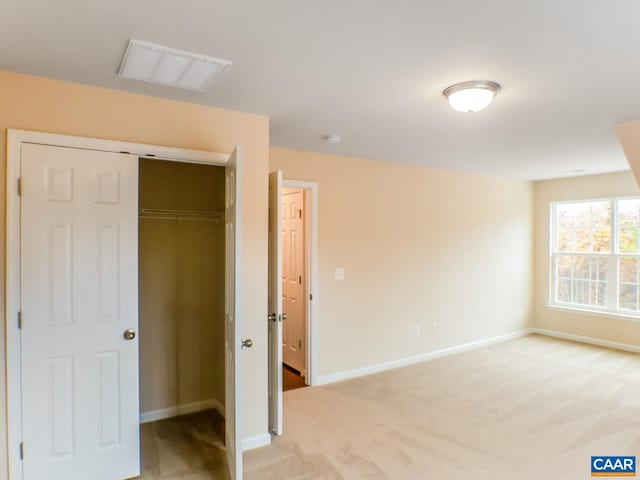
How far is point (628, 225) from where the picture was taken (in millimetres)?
5496

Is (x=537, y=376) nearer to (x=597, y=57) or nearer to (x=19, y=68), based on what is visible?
(x=597, y=57)

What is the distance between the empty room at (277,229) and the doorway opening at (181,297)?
0.06 feet

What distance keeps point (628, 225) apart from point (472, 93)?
466 centimetres

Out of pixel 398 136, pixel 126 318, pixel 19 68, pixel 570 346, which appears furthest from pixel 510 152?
pixel 19 68

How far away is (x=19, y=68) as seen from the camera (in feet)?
6.95

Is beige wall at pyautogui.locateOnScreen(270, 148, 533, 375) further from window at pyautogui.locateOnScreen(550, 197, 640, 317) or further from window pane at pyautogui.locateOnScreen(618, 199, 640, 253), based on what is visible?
window pane at pyautogui.locateOnScreen(618, 199, 640, 253)

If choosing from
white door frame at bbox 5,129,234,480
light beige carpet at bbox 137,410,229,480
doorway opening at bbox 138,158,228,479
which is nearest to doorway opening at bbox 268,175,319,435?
light beige carpet at bbox 137,410,229,480

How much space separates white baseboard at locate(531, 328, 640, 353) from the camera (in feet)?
17.8

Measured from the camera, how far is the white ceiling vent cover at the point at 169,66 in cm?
194

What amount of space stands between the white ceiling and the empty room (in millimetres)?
16

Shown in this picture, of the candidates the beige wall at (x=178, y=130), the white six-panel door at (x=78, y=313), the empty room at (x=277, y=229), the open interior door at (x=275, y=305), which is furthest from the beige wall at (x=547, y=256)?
the white six-panel door at (x=78, y=313)

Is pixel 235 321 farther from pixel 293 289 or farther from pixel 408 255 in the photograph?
pixel 408 255

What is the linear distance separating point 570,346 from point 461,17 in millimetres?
5581

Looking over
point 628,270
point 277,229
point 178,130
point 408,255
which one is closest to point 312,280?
point 277,229
